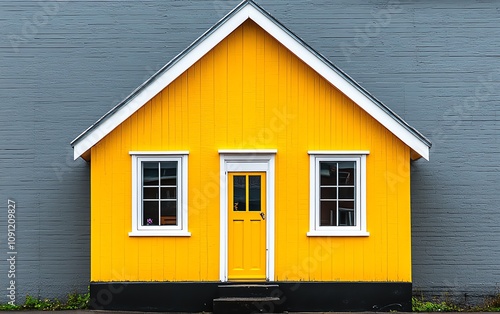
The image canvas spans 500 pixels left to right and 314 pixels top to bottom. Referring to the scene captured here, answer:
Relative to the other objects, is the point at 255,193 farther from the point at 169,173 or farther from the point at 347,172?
the point at 347,172

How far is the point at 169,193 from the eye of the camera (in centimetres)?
1305

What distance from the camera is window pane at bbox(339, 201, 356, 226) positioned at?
13.0 meters

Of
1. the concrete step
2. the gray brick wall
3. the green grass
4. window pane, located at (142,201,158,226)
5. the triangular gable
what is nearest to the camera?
the triangular gable

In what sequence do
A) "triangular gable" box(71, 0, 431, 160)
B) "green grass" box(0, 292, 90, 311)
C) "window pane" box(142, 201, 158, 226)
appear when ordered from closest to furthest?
"triangular gable" box(71, 0, 431, 160), "window pane" box(142, 201, 158, 226), "green grass" box(0, 292, 90, 311)

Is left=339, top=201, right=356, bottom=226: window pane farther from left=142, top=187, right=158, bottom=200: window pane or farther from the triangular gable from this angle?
left=142, top=187, right=158, bottom=200: window pane

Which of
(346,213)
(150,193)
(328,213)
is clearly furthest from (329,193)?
(150,193)

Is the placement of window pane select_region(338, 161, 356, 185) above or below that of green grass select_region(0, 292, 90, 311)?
above

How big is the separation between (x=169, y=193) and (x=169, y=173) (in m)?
0.38

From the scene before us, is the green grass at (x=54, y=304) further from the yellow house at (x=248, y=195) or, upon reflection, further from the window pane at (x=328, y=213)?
the window pane at (x=328, y=213)

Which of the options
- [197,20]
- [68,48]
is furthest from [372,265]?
[68,48]

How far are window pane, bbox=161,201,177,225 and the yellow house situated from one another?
0.09 feet

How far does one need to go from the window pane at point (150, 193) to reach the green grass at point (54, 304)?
304 centimetres

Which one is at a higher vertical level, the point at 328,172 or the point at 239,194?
the point at 328,172

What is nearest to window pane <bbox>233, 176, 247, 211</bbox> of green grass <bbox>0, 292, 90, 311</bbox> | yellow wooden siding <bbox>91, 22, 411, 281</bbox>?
yellow wooden siding <bbox>91, 22, 411, 281</bbox>
